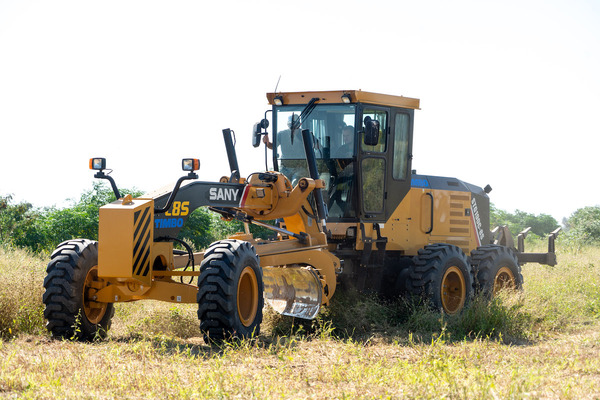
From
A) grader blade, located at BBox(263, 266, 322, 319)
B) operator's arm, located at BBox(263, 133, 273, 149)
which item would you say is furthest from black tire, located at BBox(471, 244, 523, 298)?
operator's arm, located at BBox(263, 133, 273, 149)

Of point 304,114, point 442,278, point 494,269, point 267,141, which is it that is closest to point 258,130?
point 267,141

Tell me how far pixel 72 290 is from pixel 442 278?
5045mm

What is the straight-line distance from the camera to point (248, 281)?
7926 mm

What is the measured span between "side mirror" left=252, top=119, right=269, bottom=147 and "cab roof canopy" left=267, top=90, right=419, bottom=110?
308 millimetres

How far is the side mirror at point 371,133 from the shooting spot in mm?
9906

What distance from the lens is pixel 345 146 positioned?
1048cm

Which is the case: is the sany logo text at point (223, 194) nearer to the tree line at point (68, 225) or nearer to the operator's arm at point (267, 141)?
the operator's arm at point (267, 141)

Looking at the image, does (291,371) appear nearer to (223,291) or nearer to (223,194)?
(223,291)

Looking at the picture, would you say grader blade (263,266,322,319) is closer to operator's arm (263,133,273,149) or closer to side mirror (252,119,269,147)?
operator's arm (263,133,273,149)

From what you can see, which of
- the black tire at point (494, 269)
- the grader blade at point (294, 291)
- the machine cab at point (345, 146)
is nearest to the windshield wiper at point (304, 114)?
the machine cab at point (345, 146)

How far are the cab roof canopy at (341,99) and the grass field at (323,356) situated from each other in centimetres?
276

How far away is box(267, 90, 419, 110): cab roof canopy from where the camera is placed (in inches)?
407

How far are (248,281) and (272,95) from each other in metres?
3.75

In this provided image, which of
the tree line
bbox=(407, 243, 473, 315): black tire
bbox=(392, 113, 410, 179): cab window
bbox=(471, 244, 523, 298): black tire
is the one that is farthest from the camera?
the tree line
